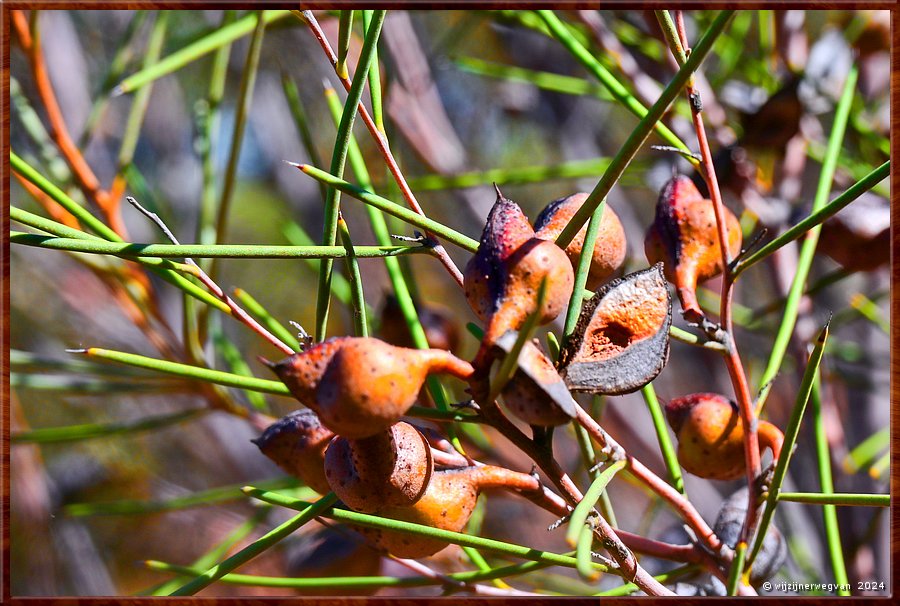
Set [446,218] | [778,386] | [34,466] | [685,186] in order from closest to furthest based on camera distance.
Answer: [685,186]
[778,386]
[34,466]
[446,218]

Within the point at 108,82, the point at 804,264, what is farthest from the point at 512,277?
the point at 108,82

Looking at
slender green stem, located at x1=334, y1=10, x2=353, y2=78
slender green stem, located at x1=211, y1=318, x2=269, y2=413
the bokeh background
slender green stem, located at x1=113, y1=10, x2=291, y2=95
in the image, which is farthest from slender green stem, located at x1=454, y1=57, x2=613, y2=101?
slender green stem, located at x1=334, y1=10, x2=353, y2=78

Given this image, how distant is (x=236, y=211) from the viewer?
2641mm

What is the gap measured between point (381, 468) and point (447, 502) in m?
0.05

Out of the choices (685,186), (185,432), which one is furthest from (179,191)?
(685,186)

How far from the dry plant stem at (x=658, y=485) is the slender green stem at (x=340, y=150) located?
0.37 ft

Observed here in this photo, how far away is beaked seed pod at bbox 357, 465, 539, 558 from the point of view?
33 cm

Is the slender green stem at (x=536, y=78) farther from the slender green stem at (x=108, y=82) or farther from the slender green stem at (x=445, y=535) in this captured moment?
the slender green stem at (x=445, y=535)

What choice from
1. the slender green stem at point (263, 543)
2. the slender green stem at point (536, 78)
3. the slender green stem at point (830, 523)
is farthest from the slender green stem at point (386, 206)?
the slender green stem at point (536, 78)

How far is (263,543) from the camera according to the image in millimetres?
319

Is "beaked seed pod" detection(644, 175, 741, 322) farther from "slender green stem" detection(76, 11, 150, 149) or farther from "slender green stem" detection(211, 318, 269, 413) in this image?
"slender green stem" detection(76, 11, 150, 149)

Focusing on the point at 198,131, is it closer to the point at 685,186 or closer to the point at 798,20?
the point at 685,186

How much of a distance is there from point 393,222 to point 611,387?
0.42 meters

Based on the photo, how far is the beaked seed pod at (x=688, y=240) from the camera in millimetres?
385
